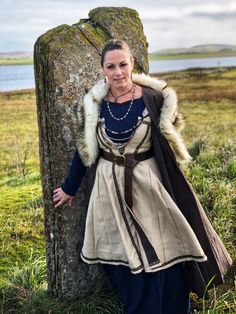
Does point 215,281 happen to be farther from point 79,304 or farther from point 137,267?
point 79,304

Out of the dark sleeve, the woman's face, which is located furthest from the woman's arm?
the woman's face

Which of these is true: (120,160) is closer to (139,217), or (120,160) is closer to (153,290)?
(139,217)

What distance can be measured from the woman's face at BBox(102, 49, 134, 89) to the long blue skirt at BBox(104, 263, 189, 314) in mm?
1536

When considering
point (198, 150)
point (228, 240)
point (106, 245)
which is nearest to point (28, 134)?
point (198, 150)

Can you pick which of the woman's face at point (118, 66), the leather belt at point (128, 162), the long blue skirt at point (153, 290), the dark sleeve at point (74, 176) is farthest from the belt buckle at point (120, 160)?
the long blue skirt at point (153, 290)

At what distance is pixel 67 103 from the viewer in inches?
170

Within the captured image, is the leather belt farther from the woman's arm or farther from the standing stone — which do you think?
the standing stone

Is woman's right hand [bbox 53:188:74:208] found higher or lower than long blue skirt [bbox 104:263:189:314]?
higher

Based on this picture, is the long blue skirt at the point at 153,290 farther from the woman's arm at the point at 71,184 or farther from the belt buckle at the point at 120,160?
the belt buckle at the point at 120,160

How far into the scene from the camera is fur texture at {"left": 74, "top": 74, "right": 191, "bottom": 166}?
3.99m

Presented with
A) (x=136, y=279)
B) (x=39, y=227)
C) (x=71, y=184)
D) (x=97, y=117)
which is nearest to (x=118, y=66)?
(x=97, y=117)

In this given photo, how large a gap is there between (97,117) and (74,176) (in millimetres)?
543

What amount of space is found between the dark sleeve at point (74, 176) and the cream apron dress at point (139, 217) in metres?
0.18

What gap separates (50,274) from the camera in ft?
15.7
